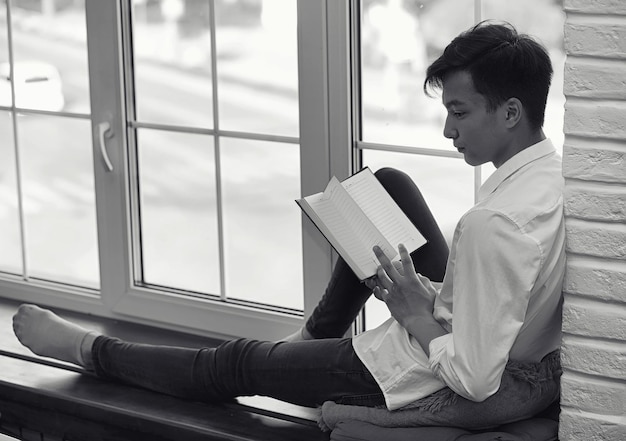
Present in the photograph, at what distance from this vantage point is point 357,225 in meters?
2.21

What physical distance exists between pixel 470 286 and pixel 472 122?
318mm

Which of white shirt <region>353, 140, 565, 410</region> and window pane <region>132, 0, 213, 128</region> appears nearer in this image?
white shirt <region>353, 140, 565, 410</region>

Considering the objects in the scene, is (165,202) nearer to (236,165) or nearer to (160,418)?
(236,165)

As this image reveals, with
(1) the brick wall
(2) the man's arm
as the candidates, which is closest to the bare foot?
(2) the man's arm

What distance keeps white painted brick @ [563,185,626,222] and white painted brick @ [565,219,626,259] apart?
1 centimetres

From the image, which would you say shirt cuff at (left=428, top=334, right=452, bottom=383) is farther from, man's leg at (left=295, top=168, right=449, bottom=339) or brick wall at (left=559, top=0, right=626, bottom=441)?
man's leg at (left=295, top=168, right=449, bottom=339)

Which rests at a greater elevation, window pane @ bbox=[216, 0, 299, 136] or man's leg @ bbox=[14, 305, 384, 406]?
window pane @ bbox=[216, 0, 299, 136]

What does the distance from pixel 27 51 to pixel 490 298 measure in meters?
1.89

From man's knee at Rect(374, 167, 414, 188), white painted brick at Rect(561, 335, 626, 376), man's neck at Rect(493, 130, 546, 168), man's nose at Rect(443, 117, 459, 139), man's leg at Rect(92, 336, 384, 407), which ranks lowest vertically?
man's leg at Rect(92, 336, 384, 407)

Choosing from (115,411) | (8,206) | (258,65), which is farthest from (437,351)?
(8,206)

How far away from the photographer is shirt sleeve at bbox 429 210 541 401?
1.88 metres

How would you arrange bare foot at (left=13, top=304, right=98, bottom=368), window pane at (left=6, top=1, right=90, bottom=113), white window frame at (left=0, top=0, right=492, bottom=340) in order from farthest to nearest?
window pane at (left=6, top=1, right=90, bottom=113) < bare foot at (left=13, top=304, right=98, bottom=368) < white window frame at (left=0, top=0, right=492, bottom=340)

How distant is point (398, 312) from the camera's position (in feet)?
7.02

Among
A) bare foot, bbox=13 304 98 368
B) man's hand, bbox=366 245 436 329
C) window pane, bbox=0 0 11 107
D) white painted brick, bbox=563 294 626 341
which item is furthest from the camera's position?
window pane, bbox=0 0 11 107
